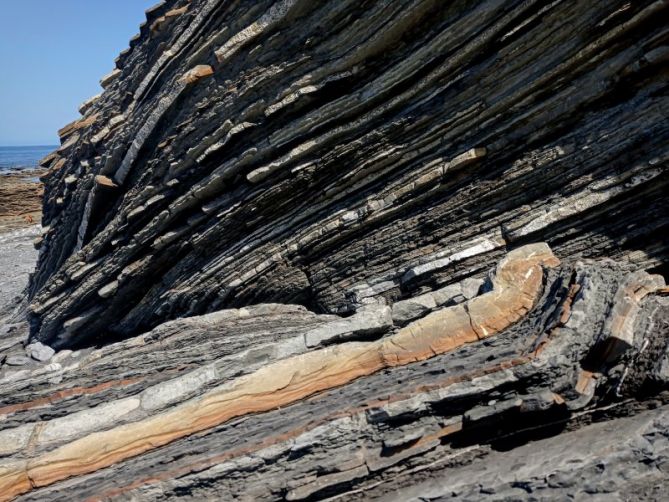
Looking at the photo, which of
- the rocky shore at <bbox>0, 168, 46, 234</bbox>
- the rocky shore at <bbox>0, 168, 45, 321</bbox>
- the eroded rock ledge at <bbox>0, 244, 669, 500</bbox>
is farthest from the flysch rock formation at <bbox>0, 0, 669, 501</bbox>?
the rocky shore at <bbox>0, 168, 46, 234</bbox>

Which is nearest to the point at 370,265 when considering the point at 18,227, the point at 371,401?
the point at 371,401

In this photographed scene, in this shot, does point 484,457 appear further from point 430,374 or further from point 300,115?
point 300,115

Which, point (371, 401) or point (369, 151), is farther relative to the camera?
point (369, 151)

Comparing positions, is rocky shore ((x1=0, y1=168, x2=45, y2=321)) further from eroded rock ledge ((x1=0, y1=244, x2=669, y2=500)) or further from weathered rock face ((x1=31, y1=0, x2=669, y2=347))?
eroded rock ledge ((x1=0, y1=244, x2=669, y2=500))

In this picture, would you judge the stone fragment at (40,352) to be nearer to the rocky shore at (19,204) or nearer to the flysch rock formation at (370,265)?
the flysch rock formation at (370,265)

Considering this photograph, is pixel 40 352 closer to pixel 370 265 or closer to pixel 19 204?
pixel 370 265

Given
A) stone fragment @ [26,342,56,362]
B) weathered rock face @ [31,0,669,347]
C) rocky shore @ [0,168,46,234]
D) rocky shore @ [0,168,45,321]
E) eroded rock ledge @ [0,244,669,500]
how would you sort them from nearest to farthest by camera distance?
eroded rock ledge @ [0,244,669,500] → weathered rock face @ [31,0,669,347] → stone fragment @ [26,342,56,362] → rocky shore @ [0,168,45,321] → rocky shore @ [0,168,46,234]

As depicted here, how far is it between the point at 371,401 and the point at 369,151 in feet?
19.2

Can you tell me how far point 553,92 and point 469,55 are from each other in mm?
1743

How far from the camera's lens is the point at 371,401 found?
6402 mm

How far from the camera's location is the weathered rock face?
8539 mm

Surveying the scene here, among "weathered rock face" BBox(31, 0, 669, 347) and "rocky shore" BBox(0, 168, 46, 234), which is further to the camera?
"rocky shore" BBox(0, 168, 46, 234)

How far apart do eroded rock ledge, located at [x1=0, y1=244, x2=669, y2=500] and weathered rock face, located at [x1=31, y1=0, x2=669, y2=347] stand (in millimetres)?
1810

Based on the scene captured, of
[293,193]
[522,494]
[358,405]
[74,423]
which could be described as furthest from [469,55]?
[74,423]
